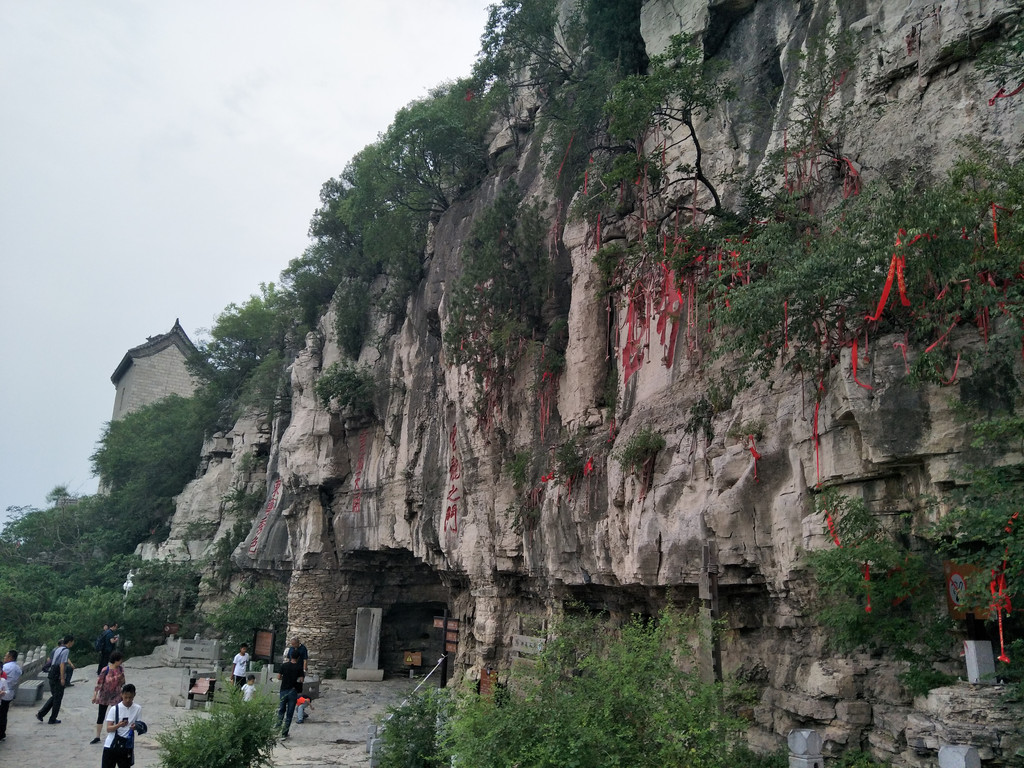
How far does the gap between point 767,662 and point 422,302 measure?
1351cm

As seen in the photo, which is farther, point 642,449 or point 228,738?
point 642,449

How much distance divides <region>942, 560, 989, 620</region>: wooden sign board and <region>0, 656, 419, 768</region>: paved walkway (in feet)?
20.9

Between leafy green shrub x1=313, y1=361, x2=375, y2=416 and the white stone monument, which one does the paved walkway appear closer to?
the white stone monument

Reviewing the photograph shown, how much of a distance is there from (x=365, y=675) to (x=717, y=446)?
1506cm

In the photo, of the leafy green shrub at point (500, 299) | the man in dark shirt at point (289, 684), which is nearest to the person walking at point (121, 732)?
the man in dark shirt at point (289, 684)

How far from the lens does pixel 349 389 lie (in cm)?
2147

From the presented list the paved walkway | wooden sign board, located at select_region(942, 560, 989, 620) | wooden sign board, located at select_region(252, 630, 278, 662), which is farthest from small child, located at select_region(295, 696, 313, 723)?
wooden sign board, located at select_region(942, 560, 989, 620)

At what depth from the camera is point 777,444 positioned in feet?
27.6

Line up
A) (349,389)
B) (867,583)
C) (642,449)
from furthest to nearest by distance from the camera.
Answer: (349,389) < (642,449) < (867,583)

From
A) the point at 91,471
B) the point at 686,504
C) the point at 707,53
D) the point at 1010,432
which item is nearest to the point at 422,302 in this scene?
the point at 707,53

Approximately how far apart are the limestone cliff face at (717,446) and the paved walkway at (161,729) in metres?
2.66

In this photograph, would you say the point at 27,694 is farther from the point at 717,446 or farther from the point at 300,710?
the point at 717,446

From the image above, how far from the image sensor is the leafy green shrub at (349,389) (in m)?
21.5

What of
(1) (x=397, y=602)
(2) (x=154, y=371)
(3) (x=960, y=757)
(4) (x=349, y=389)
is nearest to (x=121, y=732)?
(3) (x=960, y=757)
